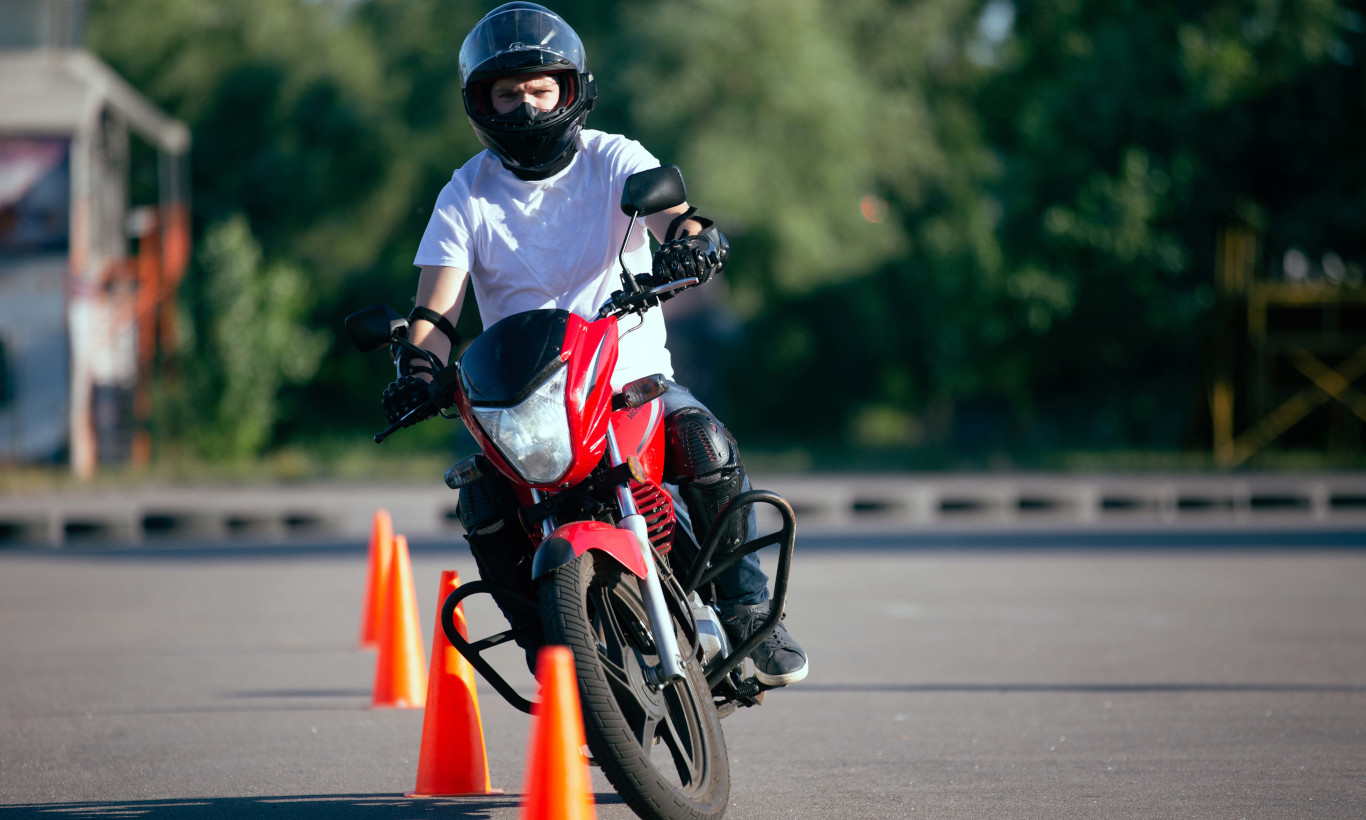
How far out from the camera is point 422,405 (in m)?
4.36

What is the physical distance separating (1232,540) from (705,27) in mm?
21374

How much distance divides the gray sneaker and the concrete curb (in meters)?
12.7

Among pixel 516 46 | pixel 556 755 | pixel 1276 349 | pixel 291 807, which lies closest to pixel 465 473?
Answer: pixel 556 755

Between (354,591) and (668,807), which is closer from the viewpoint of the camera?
(668,807)

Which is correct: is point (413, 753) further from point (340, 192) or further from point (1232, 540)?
point (340, 192)

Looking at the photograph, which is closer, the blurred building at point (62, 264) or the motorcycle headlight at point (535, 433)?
the motorcycle headlight at point (535, 433)

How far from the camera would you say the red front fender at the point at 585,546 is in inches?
158

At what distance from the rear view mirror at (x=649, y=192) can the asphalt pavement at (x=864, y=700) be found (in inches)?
70.7

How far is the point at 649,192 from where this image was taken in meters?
4.38

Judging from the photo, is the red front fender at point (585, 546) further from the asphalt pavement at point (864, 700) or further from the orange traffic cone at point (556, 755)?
the asphalt pavement at point (864, 700)

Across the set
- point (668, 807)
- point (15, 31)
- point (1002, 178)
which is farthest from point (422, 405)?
point (15, 31)

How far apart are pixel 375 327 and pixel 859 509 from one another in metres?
15.6

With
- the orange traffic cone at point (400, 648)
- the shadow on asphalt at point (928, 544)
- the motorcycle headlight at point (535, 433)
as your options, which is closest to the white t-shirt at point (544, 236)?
the motorcycle headlight at point (535, 433)

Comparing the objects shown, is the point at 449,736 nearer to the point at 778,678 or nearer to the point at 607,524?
the point at 778,678
